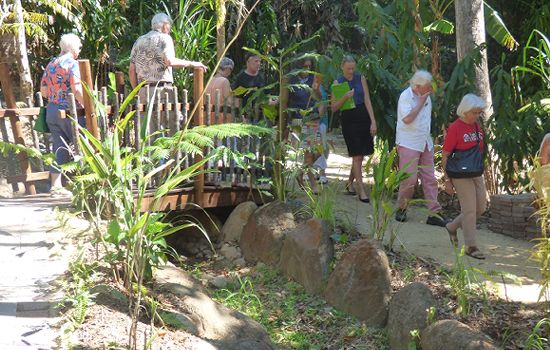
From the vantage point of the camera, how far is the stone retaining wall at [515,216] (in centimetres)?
834

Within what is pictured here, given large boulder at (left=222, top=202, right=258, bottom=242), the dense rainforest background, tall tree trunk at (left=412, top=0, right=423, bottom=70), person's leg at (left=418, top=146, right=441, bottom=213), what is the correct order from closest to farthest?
person's leg at (left=418, top=146, right=441, bottom=213), large boulder at (left=222, top=202, right=258, bottom=242), the dense rainforest background, tall tree trunk at (left=412, top=0, right=423, bottom=70)

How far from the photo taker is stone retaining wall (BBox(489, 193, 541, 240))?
8344 mm

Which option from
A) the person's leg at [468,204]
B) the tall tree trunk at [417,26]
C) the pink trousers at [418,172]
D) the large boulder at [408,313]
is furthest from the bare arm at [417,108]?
the tall tree trunk at [417,26]

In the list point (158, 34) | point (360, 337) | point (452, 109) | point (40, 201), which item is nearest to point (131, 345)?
point (360, 337)

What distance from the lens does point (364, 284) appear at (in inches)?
256

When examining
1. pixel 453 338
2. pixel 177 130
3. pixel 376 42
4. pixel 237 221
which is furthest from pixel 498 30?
pixel 453 338

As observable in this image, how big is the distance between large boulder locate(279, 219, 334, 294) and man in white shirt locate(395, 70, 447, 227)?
3.43 ft

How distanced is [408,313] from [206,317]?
1.46 m

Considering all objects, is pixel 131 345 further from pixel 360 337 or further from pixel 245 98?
pixel 245 98

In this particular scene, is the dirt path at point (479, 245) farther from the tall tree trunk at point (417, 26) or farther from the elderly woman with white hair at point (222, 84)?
the tall tree trunk at point (417, 26)

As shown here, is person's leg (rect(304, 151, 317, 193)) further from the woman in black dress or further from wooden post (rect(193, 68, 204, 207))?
wooden post (rect(193, 68, 204, 207))

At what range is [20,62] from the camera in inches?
430

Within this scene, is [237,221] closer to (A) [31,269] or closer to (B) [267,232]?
(B) [267,232]

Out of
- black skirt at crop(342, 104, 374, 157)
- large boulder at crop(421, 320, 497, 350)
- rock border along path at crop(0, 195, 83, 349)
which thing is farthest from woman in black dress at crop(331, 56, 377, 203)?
large boulder at crop(421, 320, 497, 350)
